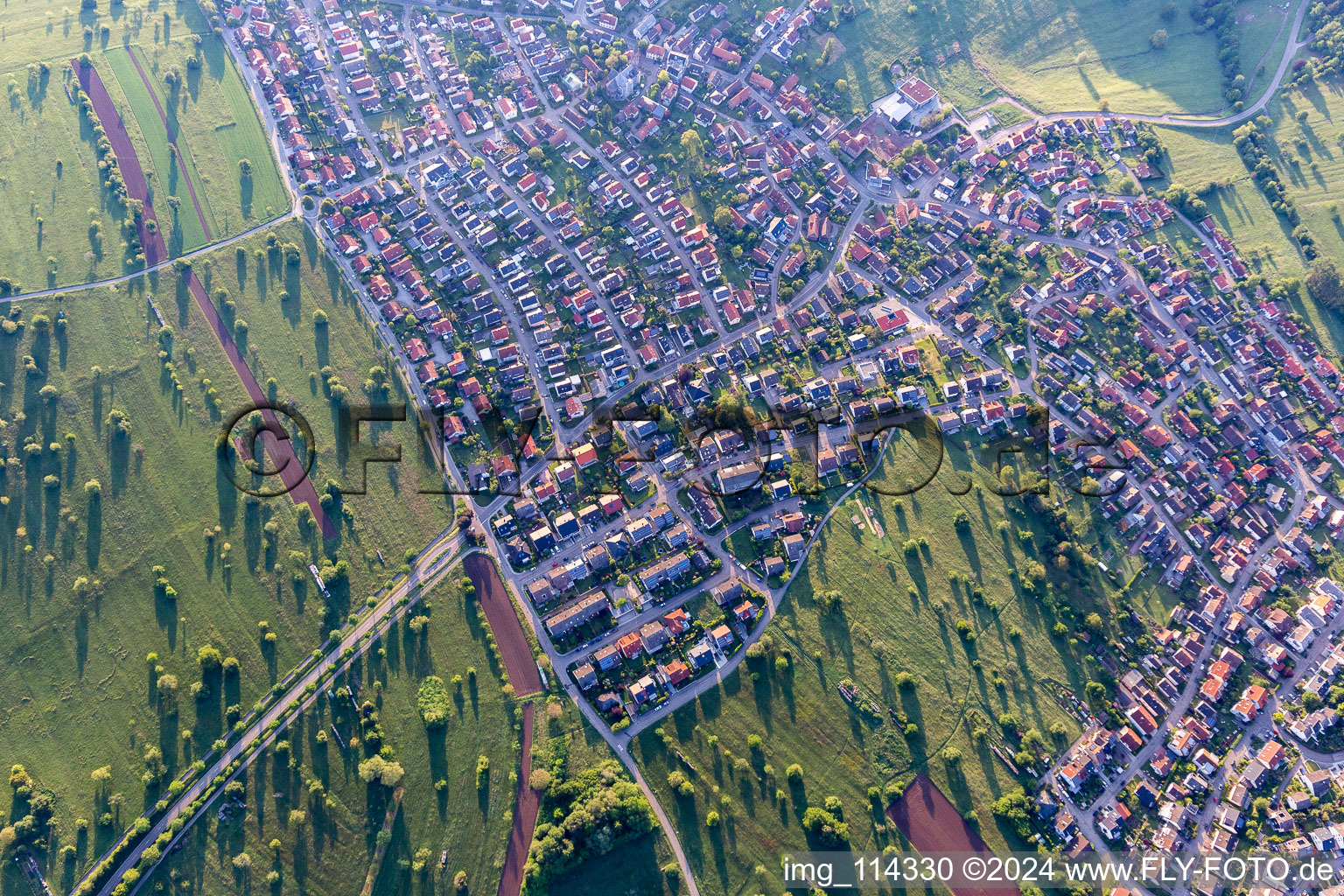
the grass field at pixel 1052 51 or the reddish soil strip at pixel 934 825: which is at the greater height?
the grass field at pixel 1052 51

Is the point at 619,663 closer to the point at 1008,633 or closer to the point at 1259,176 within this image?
the point at 1008,633

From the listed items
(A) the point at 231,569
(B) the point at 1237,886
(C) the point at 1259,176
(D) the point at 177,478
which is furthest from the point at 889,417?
(D) the point at 177,478

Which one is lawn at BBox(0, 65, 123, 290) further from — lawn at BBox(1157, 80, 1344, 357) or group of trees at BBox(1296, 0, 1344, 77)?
group of trees at BBox(1296, 0, 1344, 77)

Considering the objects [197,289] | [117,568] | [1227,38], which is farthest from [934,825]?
[1227,38]

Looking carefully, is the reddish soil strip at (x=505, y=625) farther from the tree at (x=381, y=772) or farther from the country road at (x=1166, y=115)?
the country road at (x=1166, y=115)

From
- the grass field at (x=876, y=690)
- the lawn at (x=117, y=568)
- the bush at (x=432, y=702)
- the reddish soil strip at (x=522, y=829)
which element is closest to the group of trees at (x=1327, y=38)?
the grass field at (x=876, y=690)

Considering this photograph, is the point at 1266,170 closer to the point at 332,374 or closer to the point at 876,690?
the point at 876,690
